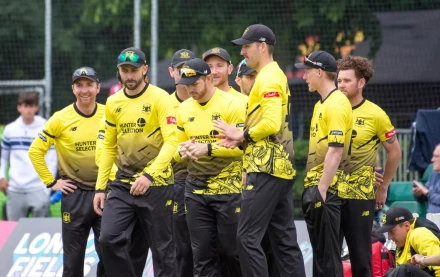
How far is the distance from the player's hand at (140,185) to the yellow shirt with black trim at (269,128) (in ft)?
3.54

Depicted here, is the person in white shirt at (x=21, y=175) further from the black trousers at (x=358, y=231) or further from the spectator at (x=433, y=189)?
the black trousers at (x=358, y=231)

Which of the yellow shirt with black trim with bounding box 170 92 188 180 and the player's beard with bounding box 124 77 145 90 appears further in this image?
the yellow shirt with black trim with bounding box 170 92 188 180

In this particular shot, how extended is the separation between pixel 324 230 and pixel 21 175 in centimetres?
612

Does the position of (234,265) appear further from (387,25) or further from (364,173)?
(387,25)

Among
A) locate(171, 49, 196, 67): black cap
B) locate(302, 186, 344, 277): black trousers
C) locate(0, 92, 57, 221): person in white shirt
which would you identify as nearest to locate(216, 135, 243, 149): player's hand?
locate(302, 186, 344, 277): black trousers

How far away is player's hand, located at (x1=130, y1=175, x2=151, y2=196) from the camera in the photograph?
30.0 feet

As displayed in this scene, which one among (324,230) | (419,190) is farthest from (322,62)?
(419,190)

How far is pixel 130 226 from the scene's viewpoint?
9414mm

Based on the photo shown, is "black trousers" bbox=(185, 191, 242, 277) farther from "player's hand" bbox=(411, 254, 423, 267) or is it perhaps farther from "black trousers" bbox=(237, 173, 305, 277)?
"player's hand" bbox=(411, 254, 423, 267)

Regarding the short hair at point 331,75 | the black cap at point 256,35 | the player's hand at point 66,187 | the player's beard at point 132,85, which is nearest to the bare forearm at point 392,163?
the short hair at point 331,75

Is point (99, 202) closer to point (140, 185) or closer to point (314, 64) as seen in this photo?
point (140, 185)

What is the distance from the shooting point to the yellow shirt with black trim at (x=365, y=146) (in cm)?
938

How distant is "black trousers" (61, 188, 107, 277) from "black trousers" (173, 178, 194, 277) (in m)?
0.83

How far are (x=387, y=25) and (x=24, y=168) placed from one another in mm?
→ 6413
